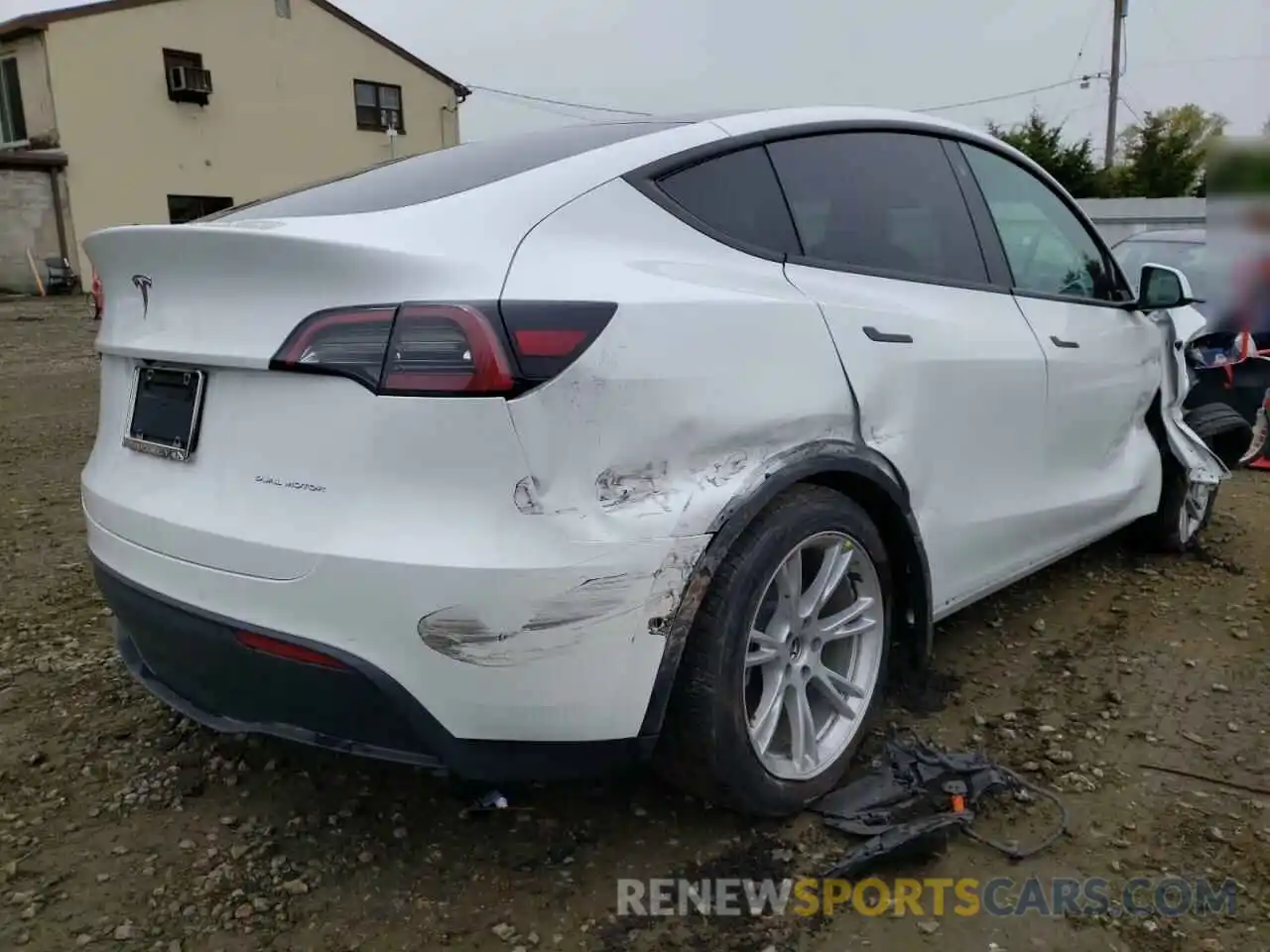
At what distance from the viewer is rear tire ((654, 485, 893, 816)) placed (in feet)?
7.20

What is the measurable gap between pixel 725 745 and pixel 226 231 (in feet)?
4.87

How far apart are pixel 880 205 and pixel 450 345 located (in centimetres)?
Answer: 153

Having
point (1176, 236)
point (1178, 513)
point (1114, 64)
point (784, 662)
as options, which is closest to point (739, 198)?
point (784, 662)

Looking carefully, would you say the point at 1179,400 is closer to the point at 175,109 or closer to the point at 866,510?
the point at 866,510

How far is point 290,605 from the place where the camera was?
2004mm

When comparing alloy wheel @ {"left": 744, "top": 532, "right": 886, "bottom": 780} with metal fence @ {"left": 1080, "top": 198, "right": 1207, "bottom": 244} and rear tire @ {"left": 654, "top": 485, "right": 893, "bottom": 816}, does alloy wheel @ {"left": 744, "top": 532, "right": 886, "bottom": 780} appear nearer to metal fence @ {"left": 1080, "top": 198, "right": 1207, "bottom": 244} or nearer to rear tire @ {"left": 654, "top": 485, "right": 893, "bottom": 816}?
rear tire @ {"left": 654, "top": 485, "right": 893, "bottom": 816}

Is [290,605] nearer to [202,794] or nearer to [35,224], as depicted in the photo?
[202,794]

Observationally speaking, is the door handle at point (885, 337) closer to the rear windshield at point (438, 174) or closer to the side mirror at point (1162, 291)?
the rear windshield at point (438, 174)

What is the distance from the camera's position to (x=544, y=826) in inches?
99.8

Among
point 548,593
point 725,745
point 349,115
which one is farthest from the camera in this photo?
point 349,115

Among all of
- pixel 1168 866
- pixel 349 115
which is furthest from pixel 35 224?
pixel 1168 866

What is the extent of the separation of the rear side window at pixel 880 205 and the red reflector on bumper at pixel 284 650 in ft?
4.82

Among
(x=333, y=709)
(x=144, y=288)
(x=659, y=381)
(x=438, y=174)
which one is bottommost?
(x=333, y=709)

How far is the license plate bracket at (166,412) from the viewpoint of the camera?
7.22 ft
